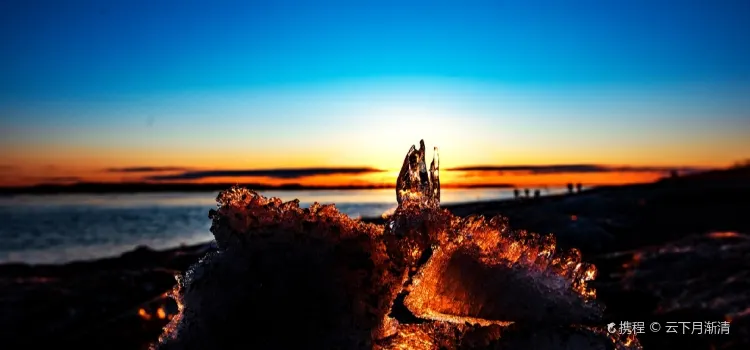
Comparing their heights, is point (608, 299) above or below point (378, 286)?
below

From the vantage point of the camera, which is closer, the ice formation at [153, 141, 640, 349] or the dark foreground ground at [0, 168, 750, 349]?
the ice formation at [153, 141, 640, 349]

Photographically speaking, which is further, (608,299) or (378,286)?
(608,299)

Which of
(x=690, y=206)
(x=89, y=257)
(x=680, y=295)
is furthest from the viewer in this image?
(x=690, y=206)

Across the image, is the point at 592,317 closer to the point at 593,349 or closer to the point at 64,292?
the point at 593,349

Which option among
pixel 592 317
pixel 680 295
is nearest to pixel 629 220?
pixel 680 295

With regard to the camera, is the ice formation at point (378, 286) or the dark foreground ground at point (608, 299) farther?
the dark foreground ground at point (608, 299)

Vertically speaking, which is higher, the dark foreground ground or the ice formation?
the ice formation

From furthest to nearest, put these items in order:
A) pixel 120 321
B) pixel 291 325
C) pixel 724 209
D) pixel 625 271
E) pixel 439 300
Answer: pixel 724 209
pixel 625 271
pixel 120 321
pixel 439 300
pixel 291 325

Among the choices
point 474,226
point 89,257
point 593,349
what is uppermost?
point 474,226
